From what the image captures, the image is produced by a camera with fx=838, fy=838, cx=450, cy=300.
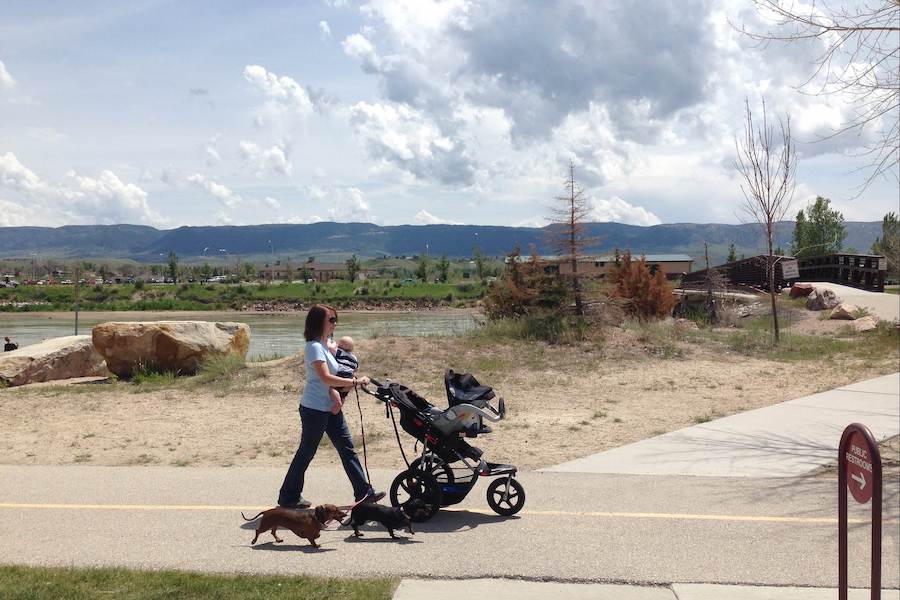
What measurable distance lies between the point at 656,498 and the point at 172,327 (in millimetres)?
11660

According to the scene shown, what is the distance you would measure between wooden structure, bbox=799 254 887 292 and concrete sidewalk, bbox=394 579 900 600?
1457 inches

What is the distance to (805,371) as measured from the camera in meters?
15.3

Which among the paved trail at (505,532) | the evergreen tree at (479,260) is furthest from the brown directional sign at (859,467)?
the evergreen tree at (479,260)

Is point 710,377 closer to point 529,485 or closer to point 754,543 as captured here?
point 529,485

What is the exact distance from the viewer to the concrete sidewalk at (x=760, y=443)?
315 inches

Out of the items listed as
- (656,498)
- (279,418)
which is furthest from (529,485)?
(279,418)

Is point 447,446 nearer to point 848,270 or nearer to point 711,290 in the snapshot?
point 711,290

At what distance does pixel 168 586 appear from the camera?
4957 millimetres

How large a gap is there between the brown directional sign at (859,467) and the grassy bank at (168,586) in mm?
→ 2555

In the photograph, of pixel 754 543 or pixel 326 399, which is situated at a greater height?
pixel 326 399

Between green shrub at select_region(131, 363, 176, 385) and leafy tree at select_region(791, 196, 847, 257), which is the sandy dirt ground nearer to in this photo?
green shrub at select_region(131, 363, 176, 385)

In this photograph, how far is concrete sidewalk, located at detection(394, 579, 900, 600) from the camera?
486cm

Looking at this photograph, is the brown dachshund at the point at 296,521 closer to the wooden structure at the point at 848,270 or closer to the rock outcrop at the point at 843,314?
the rock outcrop at the point at 843,314

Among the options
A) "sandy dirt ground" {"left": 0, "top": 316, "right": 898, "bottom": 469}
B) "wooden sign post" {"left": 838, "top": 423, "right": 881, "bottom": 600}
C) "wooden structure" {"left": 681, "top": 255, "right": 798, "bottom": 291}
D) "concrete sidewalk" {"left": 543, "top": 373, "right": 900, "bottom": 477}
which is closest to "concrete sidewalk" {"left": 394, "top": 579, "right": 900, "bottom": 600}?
"wooden sign post" {"left": 838, "top": 423, "right": 881, "bottom": 600}
